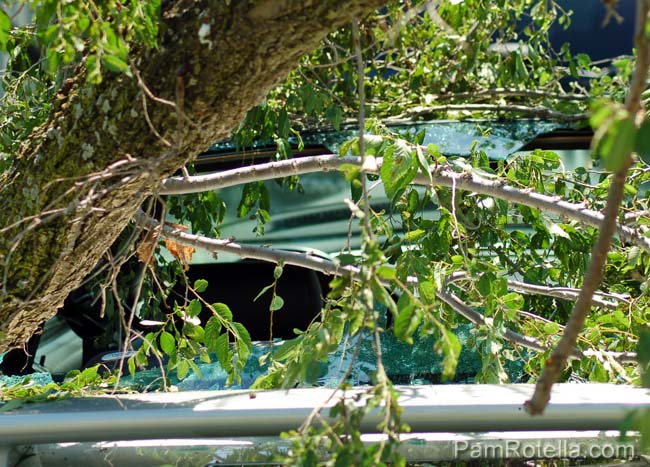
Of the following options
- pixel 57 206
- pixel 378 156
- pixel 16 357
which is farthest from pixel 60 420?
pixel 16 357

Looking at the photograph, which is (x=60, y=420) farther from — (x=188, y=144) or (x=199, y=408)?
(x=188, y=144)

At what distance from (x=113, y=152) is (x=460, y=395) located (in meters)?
0.75

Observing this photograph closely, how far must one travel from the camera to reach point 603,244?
3.23 feet

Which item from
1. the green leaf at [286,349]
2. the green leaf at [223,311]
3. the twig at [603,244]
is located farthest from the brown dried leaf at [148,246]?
the twig at [603,244]

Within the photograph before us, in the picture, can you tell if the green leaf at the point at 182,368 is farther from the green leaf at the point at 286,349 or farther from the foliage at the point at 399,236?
the green leaf at the point at 286,349

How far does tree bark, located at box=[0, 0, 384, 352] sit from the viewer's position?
144 cm

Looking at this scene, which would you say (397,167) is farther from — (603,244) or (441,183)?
(603,244)

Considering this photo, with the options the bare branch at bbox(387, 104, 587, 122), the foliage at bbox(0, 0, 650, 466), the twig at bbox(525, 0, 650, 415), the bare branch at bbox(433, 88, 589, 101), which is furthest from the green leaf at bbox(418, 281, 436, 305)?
the bare branch at bbox(433, 88, 589, 101)

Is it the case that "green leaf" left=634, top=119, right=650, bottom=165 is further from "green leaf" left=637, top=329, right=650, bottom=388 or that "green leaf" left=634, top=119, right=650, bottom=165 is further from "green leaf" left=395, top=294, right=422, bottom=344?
"green leaf" left=395, top=294, right=422, bottom=344

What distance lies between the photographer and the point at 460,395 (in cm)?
143

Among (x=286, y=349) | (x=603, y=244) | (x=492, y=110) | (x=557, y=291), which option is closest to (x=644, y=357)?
(x=603, y=244)

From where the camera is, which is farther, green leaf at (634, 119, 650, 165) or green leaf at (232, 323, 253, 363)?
green leaf at (232, 323, 253, 363)

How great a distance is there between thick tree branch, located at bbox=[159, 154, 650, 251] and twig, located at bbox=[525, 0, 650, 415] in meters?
0.97

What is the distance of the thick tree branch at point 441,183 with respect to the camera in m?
1.98
